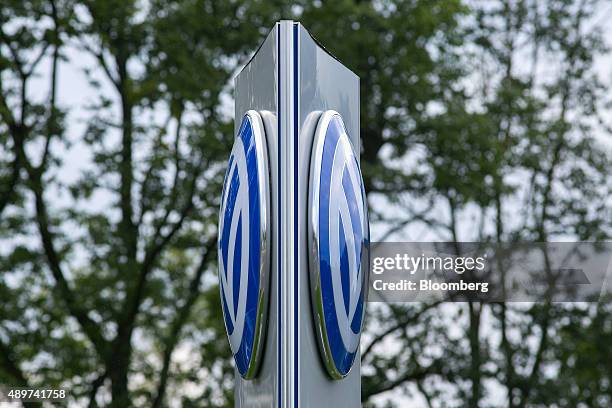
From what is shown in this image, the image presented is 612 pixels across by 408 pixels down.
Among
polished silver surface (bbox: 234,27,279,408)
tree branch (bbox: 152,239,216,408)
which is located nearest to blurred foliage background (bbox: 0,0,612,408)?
tree branch (bbox: 152,239,216,408)

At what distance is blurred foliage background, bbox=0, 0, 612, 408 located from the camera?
468 inches

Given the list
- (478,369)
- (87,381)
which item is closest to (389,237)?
(478,369)

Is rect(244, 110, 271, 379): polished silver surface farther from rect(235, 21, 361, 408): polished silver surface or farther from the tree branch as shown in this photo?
the tree branch

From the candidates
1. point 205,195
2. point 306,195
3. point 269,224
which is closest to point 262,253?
point 269,224

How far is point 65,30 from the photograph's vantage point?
11727mm

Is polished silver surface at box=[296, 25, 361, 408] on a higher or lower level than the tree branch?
lower

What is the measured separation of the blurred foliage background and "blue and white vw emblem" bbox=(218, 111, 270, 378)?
790cm

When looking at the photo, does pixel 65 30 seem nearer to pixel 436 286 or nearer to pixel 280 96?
pixel 436 286

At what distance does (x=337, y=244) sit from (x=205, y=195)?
345 inches

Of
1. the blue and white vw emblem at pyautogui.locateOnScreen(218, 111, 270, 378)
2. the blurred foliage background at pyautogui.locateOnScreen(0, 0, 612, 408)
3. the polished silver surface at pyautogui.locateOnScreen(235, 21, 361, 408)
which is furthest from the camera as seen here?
the blurred foliage background at pyautogui.locateOnScreen(0, 0, 612, 408)

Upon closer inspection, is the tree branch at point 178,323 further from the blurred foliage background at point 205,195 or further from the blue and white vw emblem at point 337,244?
the blue and white vw emblem at point 337,244

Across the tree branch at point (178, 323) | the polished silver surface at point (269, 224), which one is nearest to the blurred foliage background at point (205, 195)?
the tree branch at point (178, 323)

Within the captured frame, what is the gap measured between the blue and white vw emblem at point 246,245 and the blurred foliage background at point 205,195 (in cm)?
790

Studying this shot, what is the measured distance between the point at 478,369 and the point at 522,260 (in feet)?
11.0
